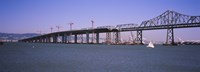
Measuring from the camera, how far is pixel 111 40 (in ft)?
617

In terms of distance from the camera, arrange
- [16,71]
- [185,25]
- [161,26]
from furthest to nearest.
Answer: [161,26], [185,25], [16,71]

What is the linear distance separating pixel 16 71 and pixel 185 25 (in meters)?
123

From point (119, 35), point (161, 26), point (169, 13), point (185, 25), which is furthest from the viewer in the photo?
point (119, 35)

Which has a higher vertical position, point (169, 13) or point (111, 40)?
point (169, 13)

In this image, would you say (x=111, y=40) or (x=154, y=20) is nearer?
(x=154, y=20)

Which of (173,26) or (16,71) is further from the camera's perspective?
(173,26)

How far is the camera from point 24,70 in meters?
32.0

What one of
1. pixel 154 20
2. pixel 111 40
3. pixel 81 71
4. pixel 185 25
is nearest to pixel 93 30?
pixel 111 40

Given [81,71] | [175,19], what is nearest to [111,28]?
[175,19]

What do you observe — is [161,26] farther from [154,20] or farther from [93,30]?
[93,30]

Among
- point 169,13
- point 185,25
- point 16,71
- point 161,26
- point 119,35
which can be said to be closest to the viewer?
point 16,71

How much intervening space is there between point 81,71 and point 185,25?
393ft

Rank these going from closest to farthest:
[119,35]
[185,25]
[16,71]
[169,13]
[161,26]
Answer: [16,71], [185,25], [161,26], [169,13], [119,35]

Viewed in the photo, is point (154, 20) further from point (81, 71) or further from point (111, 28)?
point (81, 71)
